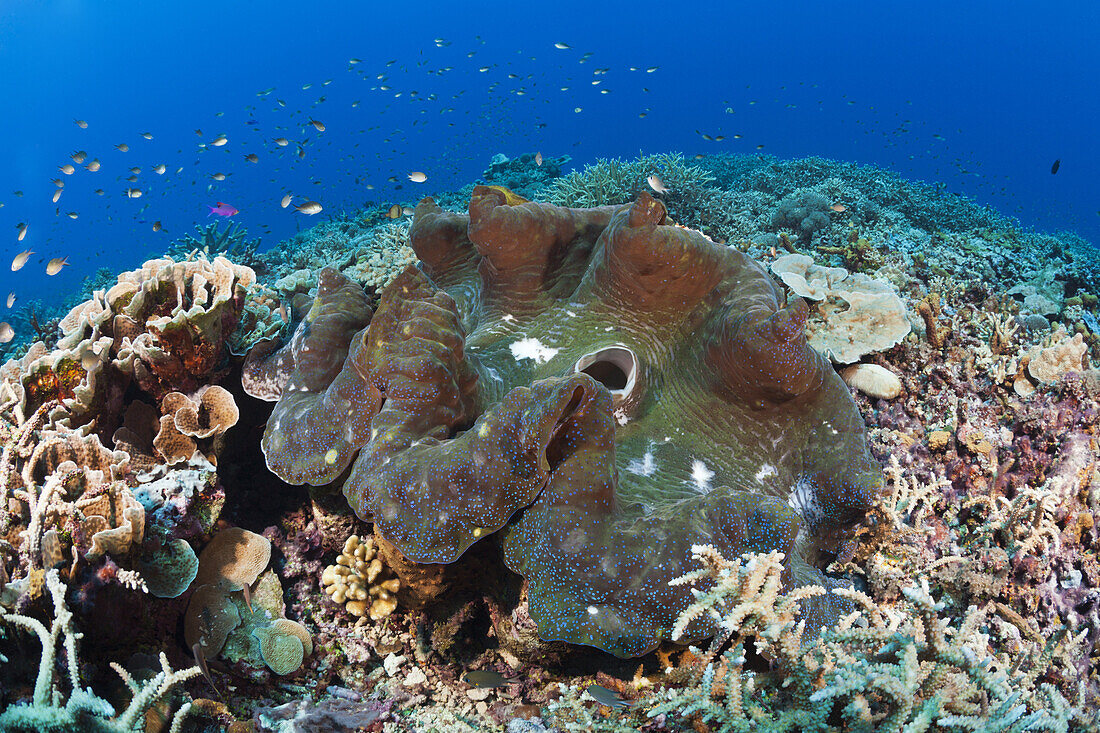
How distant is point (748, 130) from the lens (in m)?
113

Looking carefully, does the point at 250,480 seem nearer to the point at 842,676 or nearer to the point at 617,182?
the point at 842,676

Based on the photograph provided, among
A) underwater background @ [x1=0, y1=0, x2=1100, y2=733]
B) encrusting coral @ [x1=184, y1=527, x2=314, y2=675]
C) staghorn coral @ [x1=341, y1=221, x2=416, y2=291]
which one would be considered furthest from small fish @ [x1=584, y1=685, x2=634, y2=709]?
staghorn coral @ [x1=341, y1=221, x2=416, y2=291]

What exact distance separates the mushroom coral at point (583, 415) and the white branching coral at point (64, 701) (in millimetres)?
707

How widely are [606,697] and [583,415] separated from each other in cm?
111

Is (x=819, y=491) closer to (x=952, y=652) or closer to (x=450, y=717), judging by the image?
(x=952, y=652)

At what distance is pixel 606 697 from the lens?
2.01m

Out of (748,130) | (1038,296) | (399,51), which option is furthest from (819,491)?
(399,51)

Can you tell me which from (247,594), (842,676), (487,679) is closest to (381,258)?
(247,594)

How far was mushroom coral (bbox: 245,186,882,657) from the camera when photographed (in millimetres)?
1700

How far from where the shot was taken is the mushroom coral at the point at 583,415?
5.58 feet

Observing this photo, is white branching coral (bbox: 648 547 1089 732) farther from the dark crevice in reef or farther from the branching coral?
the dark crevice in reef

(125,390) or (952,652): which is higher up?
(952,652)

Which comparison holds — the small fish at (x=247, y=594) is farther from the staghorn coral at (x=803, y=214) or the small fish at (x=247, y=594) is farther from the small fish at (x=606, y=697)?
the staghorn coral at (x=803, y=214)

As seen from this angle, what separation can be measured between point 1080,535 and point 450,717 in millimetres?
3335
